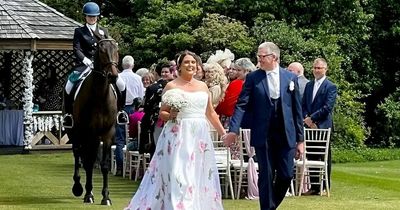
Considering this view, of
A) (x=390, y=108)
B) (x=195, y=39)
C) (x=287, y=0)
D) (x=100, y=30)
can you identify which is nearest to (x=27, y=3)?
(x=195, y=39)

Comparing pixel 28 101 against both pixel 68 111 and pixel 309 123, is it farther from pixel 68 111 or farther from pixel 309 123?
pixel 309 123

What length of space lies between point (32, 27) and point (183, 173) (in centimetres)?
1663

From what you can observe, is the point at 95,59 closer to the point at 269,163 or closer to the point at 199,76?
the point at 199,76

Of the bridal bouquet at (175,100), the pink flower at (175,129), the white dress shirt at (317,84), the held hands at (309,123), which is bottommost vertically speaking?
the pink flower at (175,129)

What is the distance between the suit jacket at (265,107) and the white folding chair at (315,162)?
11.8 ft

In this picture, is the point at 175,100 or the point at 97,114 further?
the point at 97,114

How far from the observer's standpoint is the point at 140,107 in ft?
61.4

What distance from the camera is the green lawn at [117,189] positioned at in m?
13.9

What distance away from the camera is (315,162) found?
51.5ft

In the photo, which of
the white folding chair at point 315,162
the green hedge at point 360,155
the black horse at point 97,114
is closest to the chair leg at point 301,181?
the white folding chair at point 315,162

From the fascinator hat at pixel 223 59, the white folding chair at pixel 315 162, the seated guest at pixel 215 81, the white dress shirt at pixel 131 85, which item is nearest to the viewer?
the seated guest at pixel 215 81

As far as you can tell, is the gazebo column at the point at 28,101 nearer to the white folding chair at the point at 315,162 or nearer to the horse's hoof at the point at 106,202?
the white folding chair at the point at 315,162

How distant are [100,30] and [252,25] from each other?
52.1 feet

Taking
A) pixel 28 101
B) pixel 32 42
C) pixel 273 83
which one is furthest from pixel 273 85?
pixel 28 101
